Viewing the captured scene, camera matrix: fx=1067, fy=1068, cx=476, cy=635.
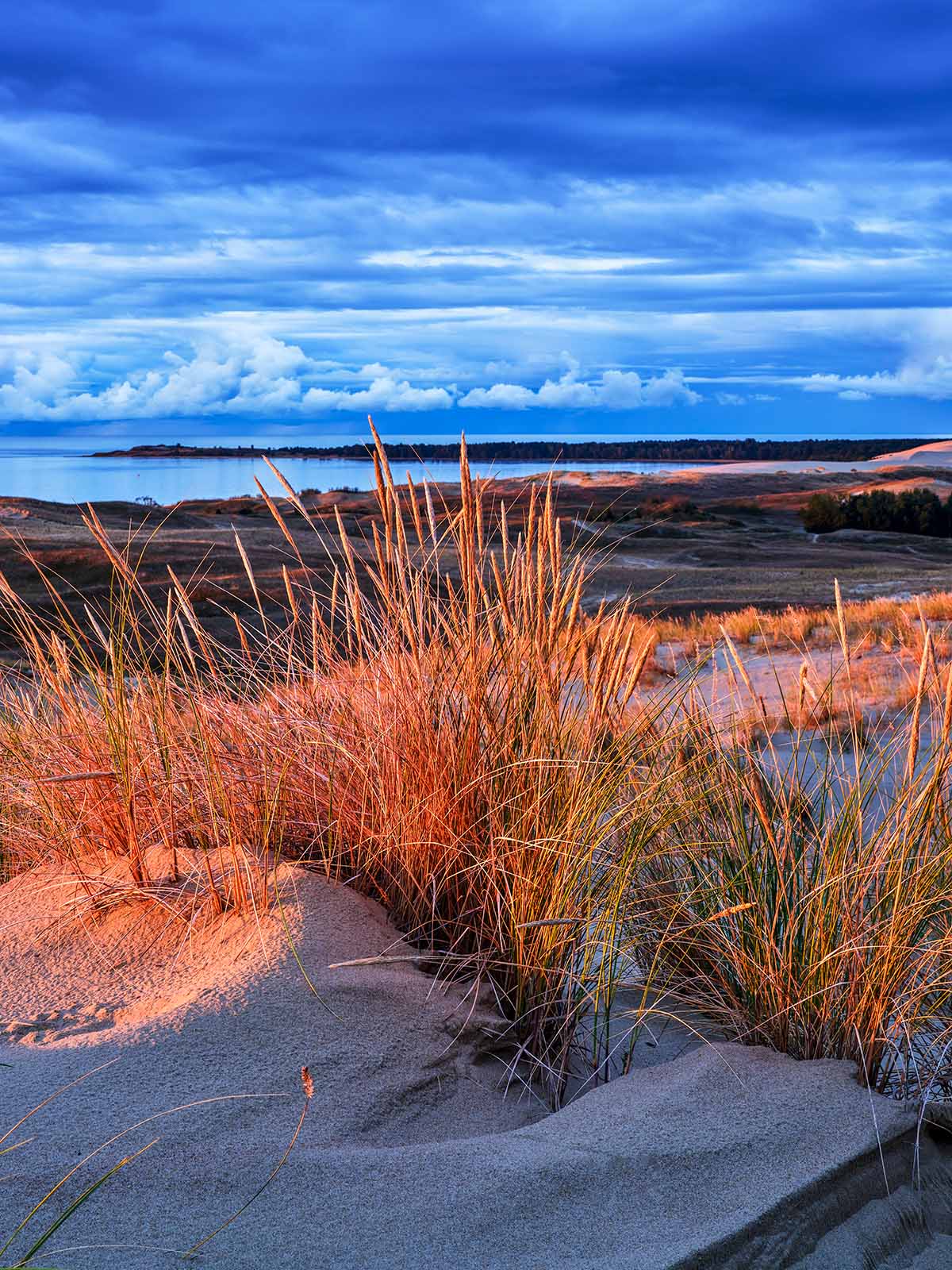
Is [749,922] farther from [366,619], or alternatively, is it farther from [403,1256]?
[366,619]

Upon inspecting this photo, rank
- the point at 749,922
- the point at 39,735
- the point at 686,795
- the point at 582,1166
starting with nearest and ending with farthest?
the point at 582,1166, the point at 749,922, the point at 686,795, the point at 39,735

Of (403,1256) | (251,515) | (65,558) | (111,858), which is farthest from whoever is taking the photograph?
(251,515)

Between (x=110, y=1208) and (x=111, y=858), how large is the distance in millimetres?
1496

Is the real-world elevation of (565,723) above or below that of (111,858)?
above

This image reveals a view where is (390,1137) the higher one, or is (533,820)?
(533,820)

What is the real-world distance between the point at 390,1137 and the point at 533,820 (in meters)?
0.78

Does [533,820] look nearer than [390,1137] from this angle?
No

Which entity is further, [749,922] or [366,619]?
[366,619]

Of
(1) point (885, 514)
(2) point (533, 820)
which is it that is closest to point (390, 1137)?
(2) point (533, 820)

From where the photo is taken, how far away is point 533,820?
2525 mm

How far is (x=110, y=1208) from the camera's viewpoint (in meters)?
1.65

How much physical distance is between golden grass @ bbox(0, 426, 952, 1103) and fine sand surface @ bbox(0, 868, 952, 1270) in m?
0.16

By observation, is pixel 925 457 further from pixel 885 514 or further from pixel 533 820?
pixel 533 820

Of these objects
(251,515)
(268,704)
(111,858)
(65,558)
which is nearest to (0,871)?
(111,858)
